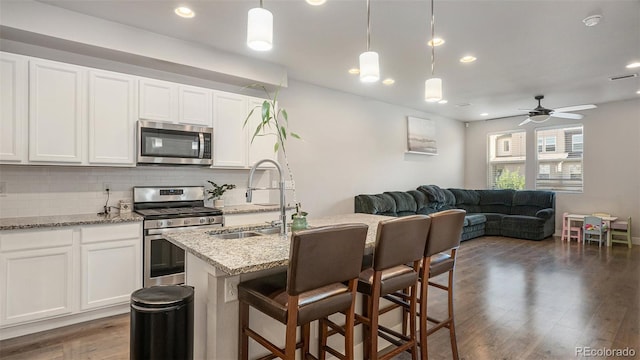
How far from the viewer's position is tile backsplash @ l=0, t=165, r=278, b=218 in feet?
10.1

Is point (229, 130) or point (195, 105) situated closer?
point (195, 105)

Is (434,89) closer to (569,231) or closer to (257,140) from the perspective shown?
(257,140)

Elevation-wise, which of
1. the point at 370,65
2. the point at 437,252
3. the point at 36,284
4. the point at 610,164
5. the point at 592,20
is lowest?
the point at 36,284

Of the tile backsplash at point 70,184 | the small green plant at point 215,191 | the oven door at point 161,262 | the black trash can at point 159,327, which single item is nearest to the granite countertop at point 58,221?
the tile backsplash at point 70,184

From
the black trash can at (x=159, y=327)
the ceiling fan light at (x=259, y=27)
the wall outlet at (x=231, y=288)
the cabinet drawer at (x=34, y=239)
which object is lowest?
the black trash can at (x=159, y=327)

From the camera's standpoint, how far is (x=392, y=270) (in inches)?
82.4

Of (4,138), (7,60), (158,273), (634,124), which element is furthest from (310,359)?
(634,124)

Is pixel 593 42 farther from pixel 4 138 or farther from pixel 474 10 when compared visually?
pixel 4 138

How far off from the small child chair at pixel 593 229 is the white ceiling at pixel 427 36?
7.93ft

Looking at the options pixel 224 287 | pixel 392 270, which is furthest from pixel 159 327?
pixel 392 270

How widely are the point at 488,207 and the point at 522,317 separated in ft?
17.9

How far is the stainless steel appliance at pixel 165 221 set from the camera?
3230 millimetres

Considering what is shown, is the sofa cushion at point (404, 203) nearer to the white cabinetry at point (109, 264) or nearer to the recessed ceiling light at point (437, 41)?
the recessed ceiling light at point (437, 41)

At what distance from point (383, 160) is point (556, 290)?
3571 mm
